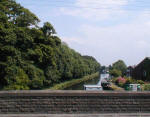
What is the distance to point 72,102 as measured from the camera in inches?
420

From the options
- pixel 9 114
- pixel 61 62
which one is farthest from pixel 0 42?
pixel 61 62

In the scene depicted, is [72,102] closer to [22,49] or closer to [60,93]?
[60,93]

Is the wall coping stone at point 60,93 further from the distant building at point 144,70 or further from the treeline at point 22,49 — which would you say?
the distant building at point 144,70

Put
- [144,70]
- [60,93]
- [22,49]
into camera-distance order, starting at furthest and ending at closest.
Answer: [144,70] < [22,49] < [60,93]

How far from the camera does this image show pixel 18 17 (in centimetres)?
3462

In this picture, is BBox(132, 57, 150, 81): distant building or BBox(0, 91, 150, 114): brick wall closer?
BBox(0, 91, 150, 114): brick wall

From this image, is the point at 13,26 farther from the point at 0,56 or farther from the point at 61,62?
the point at 61,62

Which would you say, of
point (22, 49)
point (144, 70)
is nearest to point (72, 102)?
point (22, 49)

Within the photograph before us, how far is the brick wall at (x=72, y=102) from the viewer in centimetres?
1049

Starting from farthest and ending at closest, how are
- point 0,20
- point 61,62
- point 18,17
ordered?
point 61,62 < point 18,17 < point 0,20

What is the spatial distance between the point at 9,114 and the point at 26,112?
0.71 m

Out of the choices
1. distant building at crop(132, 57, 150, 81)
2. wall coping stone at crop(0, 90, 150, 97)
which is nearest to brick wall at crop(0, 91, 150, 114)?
wall coping stone at crop(0, 90, 150, 97)

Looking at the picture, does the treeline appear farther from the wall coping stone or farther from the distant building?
the distant building

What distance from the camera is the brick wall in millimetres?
10492
